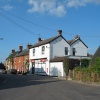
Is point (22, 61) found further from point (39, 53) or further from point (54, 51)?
point (54, 51)

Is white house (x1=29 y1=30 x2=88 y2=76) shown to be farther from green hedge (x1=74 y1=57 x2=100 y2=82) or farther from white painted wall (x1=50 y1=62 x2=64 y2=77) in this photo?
green hedge (x1=74 y1=57 x2=100 y2=82)

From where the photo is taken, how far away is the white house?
59812 millimetres

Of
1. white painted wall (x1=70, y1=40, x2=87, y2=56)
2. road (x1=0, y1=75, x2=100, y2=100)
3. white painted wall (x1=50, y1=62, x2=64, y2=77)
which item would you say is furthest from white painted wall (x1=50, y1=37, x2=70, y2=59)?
road (x1=0, y1=75, x2=100, y2=100)

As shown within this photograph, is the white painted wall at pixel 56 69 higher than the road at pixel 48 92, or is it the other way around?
the white painted wall at pixel 56 69

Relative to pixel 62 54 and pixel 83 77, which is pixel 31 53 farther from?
pixel 83 77

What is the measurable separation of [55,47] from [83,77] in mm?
24487

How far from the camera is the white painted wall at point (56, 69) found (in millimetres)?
54597

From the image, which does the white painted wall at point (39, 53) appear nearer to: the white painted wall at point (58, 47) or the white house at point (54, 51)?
the white house at point (54, 51)

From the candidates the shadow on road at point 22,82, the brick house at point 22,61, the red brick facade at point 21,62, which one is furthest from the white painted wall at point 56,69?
the red brick facade at point 21,62

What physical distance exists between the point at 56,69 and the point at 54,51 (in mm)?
5444

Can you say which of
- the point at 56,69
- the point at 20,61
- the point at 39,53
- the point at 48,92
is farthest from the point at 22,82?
the point at 20,61

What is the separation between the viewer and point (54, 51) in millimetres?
61188

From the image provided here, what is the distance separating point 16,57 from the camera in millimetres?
89688

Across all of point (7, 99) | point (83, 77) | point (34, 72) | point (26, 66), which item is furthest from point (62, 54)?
point (7, 99)
